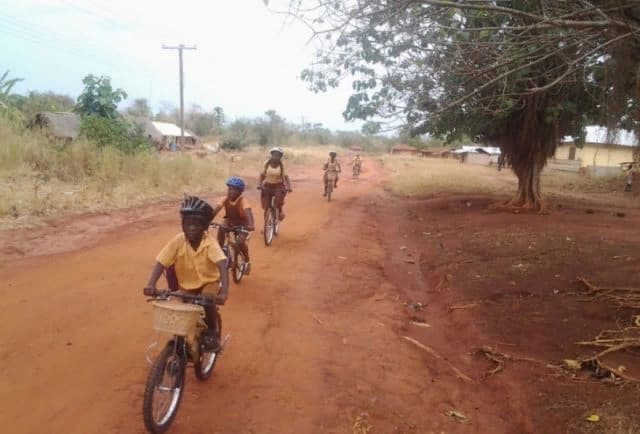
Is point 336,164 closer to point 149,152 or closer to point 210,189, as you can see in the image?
point 210,189

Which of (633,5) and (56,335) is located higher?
(633,5)

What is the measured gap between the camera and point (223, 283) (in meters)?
4.23

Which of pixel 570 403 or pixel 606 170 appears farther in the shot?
pixel 606 170

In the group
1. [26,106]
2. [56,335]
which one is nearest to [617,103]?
[56,335]

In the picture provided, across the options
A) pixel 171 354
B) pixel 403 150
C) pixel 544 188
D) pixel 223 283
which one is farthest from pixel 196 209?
pixel 403 150

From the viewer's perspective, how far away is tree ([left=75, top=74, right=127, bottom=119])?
2117 cm

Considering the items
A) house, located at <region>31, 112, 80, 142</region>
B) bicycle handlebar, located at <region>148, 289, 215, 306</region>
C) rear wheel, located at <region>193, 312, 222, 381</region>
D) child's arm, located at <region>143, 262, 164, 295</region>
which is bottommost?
rear wheel, located at <region>193, 312, 222, 381</region>

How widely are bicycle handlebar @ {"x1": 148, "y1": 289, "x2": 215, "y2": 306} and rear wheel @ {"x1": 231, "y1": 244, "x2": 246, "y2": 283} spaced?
3.33m

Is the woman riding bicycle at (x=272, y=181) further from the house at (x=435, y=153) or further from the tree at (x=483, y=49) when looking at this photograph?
the house at (x=435, y=153)

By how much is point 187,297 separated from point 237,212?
11.4 feet

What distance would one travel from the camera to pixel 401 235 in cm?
1362

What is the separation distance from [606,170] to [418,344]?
117ft

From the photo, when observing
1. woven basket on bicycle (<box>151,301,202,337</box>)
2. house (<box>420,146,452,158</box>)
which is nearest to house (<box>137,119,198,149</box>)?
house (<box>420,146,452,158</box>)

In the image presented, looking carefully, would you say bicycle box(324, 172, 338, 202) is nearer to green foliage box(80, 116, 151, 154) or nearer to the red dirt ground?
green foliage box(80, 116, 151, 154)
